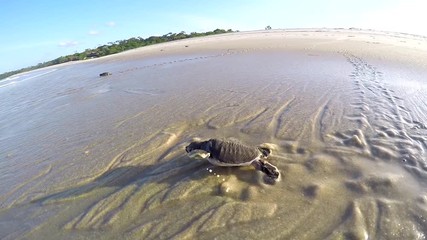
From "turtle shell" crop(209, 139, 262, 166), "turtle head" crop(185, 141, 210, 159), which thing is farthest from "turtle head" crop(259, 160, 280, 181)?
"turtle head" crop(185, 141, 210, 159)

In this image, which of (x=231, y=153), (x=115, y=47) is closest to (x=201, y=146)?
(x=231, y=153)

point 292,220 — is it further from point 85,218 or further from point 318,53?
point 318,53

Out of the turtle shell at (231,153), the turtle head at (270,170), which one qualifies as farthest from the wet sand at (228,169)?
the turtle shell at (231,153)

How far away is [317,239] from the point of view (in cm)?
280

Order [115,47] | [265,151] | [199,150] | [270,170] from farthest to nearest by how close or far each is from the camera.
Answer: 1. [115,47]
2. [265,151]
3. [199,150]
4. [270,170]

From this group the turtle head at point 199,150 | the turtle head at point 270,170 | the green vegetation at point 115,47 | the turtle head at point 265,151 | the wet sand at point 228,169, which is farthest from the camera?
the green vegetation at point 115,47

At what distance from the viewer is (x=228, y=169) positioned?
3.91m

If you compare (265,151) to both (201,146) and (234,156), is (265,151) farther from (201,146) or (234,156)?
(201,146)

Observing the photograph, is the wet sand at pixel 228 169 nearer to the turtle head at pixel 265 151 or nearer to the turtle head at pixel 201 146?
the turtle head at pixel 265 151

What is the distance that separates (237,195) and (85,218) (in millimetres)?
1642

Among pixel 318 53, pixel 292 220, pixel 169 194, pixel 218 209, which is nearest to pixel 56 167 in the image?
pixel 169 194

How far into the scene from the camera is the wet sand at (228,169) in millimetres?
3094

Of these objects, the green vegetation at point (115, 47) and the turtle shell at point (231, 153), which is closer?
the turtle shell at point (231, 153)

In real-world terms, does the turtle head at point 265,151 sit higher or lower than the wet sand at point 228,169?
higher
